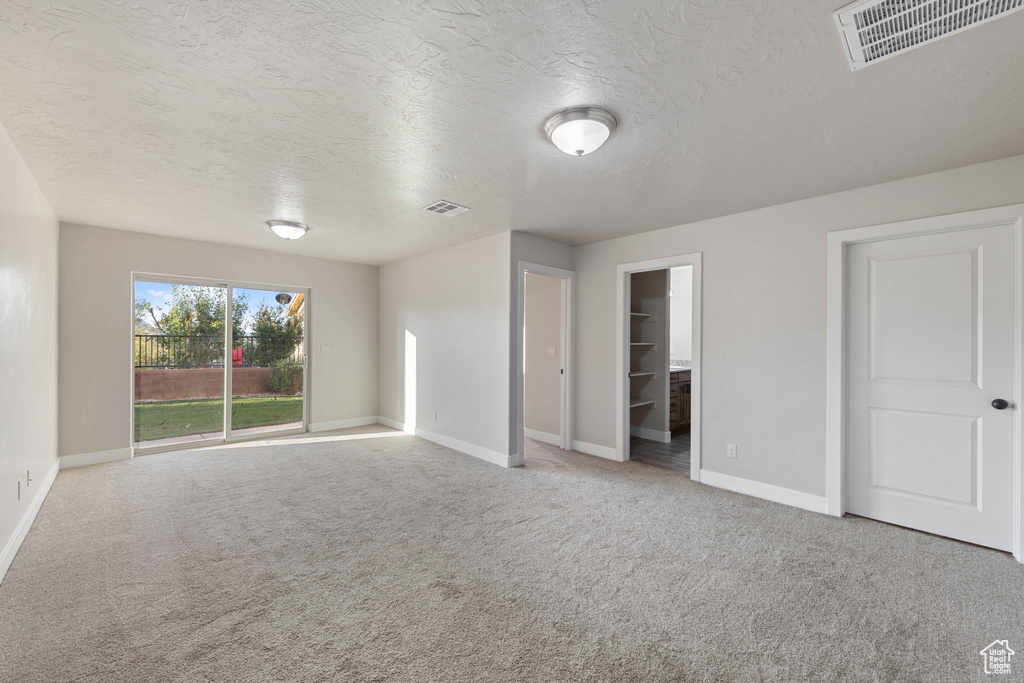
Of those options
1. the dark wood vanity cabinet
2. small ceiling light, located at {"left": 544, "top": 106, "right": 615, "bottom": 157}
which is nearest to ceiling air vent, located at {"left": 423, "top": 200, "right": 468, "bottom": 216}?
small ceiling light, located at {"left": 544, "top": 106, "right": 615, "bottom": 157}

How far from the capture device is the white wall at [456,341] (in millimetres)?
4789

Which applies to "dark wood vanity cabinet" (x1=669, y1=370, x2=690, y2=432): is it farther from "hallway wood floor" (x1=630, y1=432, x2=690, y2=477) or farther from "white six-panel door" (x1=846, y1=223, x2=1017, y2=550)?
"white six-panel door" (x1=846, y1=223, x2=1017, y2=550)

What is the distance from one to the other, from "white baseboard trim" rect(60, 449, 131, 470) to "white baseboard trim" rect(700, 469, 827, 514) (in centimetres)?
598

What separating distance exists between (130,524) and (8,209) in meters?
2.13

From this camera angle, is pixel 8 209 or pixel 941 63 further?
pixel 8 209

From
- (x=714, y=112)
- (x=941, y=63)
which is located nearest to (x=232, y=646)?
(x=714, y=112)

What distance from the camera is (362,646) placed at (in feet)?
6.30

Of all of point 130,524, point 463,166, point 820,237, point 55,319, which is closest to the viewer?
point 463,166

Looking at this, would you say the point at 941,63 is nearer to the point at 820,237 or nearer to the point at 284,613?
the point at 820,237

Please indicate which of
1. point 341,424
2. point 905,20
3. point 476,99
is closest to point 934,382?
point 905,20

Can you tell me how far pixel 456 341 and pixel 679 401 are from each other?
3233 mm

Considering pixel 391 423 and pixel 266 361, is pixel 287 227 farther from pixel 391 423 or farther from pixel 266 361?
pixel 391 423

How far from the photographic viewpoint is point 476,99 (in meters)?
2.12

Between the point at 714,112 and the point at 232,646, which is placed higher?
the point at 714,112
